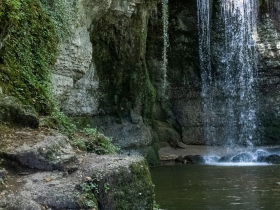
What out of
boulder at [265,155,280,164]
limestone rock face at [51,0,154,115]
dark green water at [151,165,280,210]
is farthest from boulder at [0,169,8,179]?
boulder at [265,155,280,164]

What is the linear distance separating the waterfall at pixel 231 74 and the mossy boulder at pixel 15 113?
50.0ft

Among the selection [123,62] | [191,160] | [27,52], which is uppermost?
[123,62]

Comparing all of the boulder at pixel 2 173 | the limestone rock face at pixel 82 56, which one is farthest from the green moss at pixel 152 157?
the boulder at pixel 2 173

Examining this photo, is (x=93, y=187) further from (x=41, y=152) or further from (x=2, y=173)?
(x=2, y=173)

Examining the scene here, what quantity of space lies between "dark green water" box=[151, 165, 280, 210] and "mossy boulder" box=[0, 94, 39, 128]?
2.61 meters

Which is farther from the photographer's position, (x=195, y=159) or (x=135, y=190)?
(x=195, y=159)

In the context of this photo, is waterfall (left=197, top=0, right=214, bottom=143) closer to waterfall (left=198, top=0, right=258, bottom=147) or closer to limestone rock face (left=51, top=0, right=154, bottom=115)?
waterfall (left=198, top=0, right=258, bottom=147)

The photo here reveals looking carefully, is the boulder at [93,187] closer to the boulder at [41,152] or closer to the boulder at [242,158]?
the boulder at [41,152]

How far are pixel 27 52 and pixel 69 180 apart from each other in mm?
3609

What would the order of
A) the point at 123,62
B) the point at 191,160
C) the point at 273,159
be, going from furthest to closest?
1. the point at 123,62
2. the point at 191,160
3. the point at 273,159

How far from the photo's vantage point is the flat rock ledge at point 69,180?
13.7ft

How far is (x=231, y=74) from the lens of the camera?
66.2ft

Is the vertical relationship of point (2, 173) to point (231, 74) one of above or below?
below

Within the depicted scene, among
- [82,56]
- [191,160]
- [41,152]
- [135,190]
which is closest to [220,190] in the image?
[135,190]
